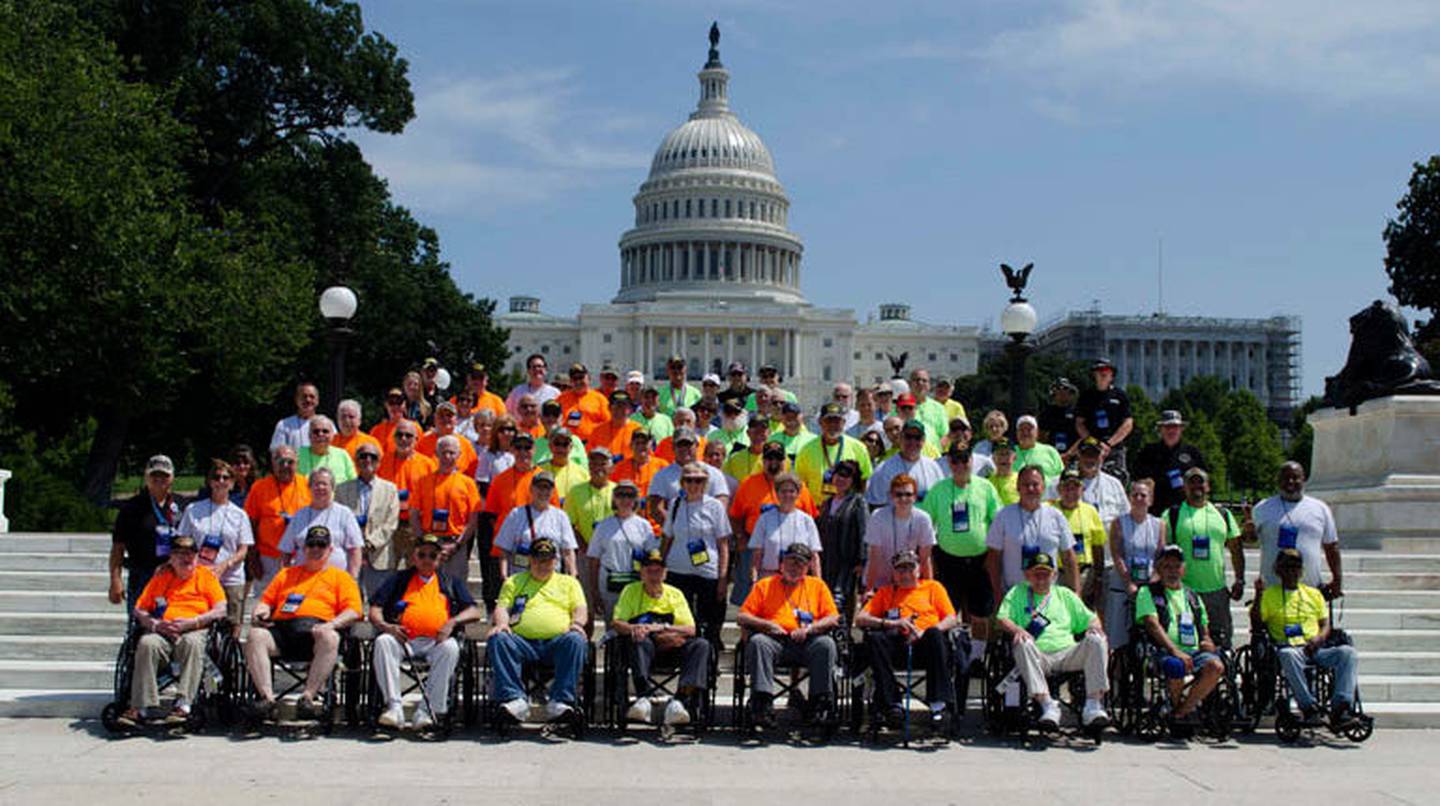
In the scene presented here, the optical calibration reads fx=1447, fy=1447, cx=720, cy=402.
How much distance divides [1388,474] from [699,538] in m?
8.93

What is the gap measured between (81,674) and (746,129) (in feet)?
414

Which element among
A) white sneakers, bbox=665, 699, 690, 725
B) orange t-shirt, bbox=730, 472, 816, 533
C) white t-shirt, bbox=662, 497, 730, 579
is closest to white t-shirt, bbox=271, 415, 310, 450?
white t-shirt, bbox=662, 497, 730, 579

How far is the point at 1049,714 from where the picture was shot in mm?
9484

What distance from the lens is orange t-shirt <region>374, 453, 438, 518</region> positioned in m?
11.3

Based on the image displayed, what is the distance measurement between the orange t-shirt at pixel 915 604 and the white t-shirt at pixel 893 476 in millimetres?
1597

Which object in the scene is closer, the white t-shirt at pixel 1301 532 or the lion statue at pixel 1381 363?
the white t-shirt at pixel 1301 532

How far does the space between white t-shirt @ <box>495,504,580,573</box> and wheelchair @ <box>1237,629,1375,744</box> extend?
4819 millimetres

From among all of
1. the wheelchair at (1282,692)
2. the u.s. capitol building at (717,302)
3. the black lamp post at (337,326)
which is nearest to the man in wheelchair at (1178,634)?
the wheelchair at (1282,692)

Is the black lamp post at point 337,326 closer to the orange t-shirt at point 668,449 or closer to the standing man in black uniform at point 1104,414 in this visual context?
the orange t-shirt at point 668,449

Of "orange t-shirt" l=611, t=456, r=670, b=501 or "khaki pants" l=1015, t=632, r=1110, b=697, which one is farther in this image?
"orange t-shirt" l=611, t=456, r=670, b=501

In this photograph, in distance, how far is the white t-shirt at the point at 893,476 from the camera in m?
11.6

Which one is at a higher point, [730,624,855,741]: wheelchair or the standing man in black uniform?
the standing man in black uniform

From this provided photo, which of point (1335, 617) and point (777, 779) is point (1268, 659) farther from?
point (777, 779)

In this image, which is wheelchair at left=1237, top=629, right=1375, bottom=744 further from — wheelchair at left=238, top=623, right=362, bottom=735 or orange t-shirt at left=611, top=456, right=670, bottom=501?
wheelchair at left=238, top=623, right=362, bottom=735
